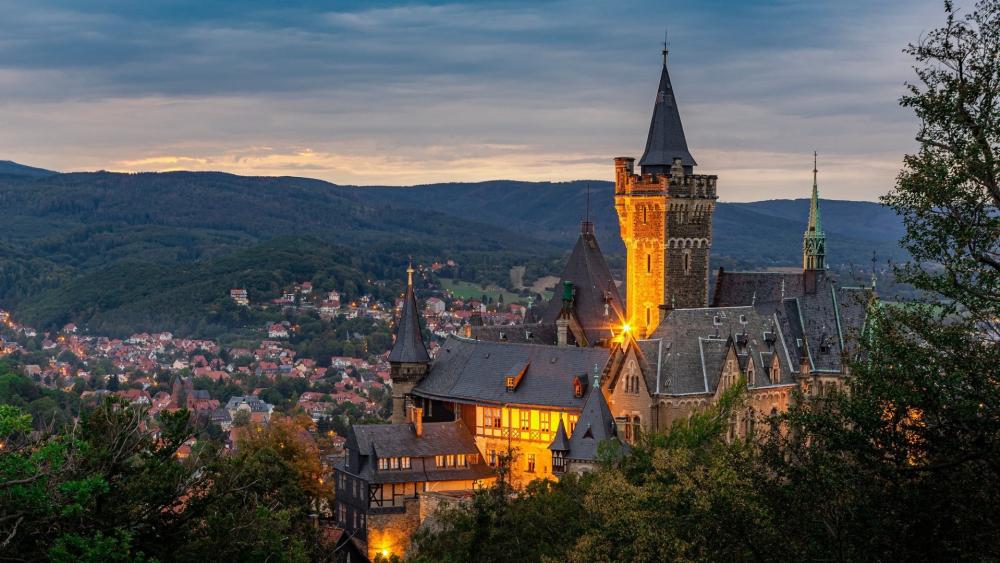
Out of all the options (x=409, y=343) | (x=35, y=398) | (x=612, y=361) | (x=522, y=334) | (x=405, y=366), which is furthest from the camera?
(x=35, y=398)

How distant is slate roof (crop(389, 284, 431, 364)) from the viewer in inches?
2899

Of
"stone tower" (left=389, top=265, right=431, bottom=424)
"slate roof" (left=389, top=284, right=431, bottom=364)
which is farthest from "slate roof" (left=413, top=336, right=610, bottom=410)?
"slate roof" (left=389, top=284, right=431, bottom=364)

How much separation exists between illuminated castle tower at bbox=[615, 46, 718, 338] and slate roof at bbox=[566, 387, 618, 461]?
11884 millimetres

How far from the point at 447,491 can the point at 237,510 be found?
98.8 feet

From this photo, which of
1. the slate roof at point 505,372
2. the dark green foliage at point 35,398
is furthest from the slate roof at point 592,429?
the dark green foliage at point 35,398

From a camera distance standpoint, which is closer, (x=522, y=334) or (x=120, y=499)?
(x=120, y=499)

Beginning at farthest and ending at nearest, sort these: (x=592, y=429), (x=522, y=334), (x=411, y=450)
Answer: (x=522, y=334) < (x=411, y=450) < (x=592, y=429)

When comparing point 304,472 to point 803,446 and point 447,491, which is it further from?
point 803,446

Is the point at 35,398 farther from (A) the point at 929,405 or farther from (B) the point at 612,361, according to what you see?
(A) the point at 929,405

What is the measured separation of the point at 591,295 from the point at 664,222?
6255 millimetres

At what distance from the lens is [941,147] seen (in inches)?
1003

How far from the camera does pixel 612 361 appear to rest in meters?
62.9

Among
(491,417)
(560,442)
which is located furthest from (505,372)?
(560,442)

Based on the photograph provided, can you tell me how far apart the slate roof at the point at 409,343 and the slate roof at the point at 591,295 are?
25.6ft
